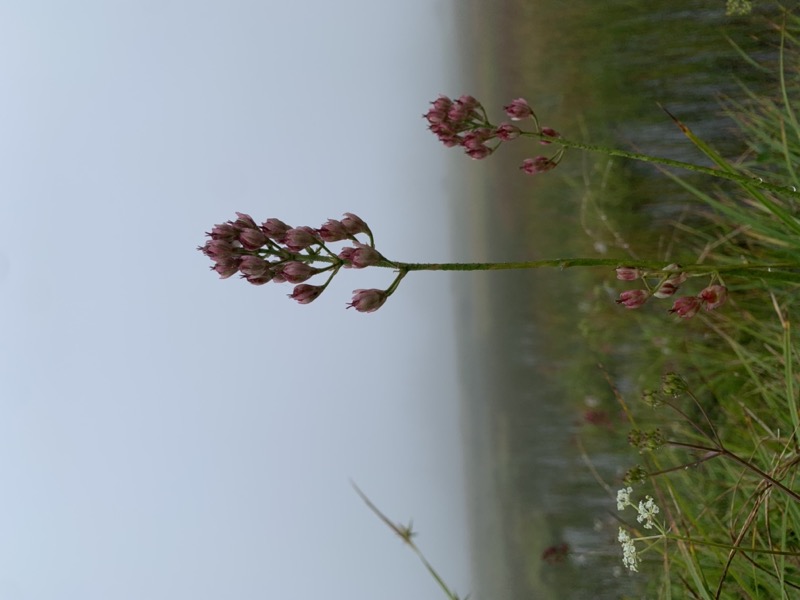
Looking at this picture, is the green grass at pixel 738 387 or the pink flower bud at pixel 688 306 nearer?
the pink flower bud at pixel 688 306

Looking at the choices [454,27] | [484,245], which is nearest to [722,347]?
[484,245]

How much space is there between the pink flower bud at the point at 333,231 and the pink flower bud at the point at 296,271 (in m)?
0.07

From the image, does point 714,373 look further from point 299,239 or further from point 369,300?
point 299,239

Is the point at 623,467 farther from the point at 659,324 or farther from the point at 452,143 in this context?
the point at 452,143

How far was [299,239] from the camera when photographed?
1.20m

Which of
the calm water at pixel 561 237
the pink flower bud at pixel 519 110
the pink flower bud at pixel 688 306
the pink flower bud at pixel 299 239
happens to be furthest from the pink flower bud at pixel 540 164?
the calm water at pixel 561 237

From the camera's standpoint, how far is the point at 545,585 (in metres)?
3.99

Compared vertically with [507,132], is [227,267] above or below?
below

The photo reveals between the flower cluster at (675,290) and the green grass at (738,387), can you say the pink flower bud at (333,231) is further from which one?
the green grass at (738,387)

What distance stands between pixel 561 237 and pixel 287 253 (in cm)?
309

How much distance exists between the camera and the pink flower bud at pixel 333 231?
124 centimetres

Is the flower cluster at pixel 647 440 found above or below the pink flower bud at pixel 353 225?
below

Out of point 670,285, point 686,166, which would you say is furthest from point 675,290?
point 686,166

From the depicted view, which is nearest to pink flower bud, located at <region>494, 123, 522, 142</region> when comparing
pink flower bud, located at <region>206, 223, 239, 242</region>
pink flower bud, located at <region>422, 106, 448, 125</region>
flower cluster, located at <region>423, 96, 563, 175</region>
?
flower cluster, located at <region>423, 96, 563, 175</region>
